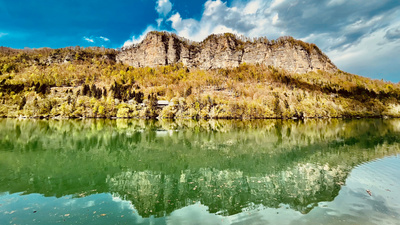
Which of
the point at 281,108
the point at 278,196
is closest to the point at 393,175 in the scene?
the point at 278,196

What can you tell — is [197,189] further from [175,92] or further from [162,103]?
[175,92]

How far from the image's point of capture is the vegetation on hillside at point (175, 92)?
112250mm

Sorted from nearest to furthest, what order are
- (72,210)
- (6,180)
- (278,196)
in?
1. (72,210)
2. (278,196)
3. (6,180)

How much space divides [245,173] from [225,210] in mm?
7299

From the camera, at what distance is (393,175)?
17406mm

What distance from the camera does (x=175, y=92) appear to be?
14300 cm

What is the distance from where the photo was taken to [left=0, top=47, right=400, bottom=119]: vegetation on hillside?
11225cm

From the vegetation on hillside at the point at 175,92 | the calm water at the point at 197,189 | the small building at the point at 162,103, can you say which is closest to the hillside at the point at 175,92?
the vegetation on hillside at the point at 175,92

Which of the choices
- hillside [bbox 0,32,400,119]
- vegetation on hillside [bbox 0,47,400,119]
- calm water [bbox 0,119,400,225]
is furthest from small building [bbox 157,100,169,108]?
calm water [bbox 0,119,400,225]

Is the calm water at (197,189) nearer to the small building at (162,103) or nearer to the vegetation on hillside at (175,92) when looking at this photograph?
the vegetation on hillside at (175,92)

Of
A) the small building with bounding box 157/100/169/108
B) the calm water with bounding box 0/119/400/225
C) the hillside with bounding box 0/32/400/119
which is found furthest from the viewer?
the small building with bounding box 157/100/169/108

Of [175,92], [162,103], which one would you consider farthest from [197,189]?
[175,92]

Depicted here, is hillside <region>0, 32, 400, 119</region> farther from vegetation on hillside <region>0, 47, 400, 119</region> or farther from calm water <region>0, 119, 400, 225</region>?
calm water <region>0, 119, 400, 225</region>

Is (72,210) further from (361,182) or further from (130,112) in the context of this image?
(130,112)
